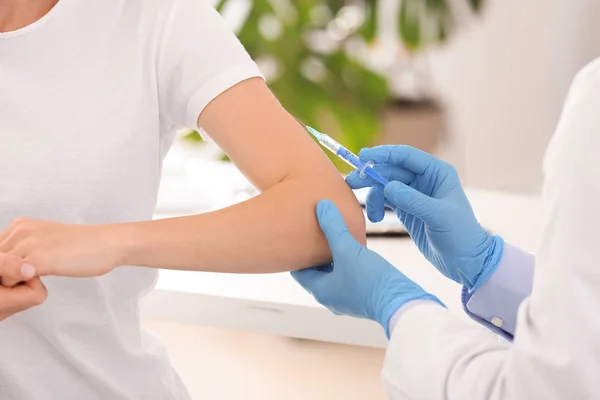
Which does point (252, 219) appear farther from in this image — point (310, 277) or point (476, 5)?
point (476, 5)

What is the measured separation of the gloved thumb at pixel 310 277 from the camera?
1.08 meters

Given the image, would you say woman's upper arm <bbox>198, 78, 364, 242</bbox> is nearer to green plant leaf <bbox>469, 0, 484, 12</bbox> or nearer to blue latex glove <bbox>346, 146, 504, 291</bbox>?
blue latex glove <bbox>346, 146, 504, 291</bbox>

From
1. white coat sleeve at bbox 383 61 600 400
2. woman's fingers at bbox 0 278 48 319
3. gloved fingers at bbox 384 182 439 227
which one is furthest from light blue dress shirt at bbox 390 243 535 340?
woman's fingers at bbox 0 278 48 319

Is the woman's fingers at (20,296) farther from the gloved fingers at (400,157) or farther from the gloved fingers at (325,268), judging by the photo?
the gloved fingers at (400,157)

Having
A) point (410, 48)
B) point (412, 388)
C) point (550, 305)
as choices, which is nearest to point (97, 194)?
point (412, 388)

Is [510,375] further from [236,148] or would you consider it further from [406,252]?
[406,252]

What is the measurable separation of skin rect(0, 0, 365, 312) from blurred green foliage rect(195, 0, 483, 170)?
154 cm

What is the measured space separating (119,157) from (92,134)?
0.15 ft

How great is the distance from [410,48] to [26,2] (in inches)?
97.2

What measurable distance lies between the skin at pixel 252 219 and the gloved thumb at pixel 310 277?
18 millimetres

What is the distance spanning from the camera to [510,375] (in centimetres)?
77

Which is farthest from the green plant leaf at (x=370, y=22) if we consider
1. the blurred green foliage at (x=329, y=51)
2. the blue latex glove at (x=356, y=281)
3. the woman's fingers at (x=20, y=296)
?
the woman's fingers at (x=20, y=296)

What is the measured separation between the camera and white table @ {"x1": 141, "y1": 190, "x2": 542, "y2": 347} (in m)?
1.33

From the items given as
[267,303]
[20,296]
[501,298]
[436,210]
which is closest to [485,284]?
[501,298]
